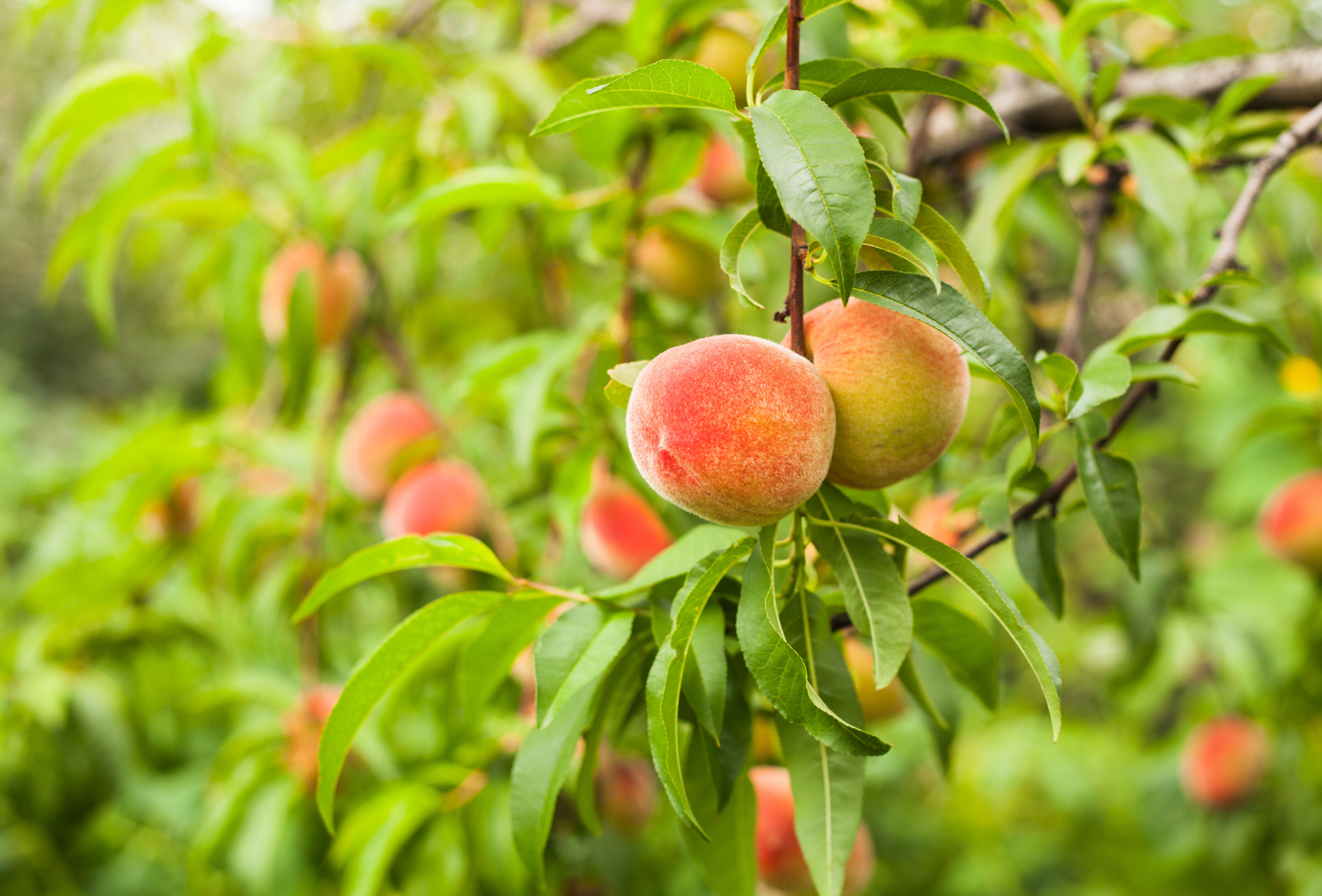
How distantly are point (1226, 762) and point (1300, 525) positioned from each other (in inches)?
15.4

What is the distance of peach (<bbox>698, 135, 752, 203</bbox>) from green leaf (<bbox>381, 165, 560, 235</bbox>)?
291 mm

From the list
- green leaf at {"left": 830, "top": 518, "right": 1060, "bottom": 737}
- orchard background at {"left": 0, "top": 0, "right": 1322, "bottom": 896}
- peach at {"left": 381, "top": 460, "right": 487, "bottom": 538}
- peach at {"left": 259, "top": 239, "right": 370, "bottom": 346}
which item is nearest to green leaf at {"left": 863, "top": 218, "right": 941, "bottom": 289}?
orchard background at {"left": 0, "top": 0, "right": 1322, "bottom": 896}

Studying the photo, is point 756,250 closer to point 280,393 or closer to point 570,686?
point 570,686

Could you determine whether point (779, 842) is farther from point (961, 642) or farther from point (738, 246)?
point (738, 246)

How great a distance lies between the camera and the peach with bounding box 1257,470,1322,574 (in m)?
1.21

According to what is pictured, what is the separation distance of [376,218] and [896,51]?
0.63 m

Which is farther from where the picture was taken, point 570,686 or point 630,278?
point 630,278

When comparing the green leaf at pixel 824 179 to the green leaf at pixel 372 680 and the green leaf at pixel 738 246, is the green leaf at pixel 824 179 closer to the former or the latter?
the green leaf at pixel 738 246

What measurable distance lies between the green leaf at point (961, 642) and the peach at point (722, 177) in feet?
1.95

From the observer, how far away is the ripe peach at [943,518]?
0.73 meters

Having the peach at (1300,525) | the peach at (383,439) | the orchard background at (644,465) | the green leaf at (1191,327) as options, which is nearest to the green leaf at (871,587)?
the orchard background at (644,465)

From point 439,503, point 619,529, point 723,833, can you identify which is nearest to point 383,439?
point 439,503

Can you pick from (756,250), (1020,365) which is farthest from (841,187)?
(756,250)

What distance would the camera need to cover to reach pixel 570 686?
0.43m
